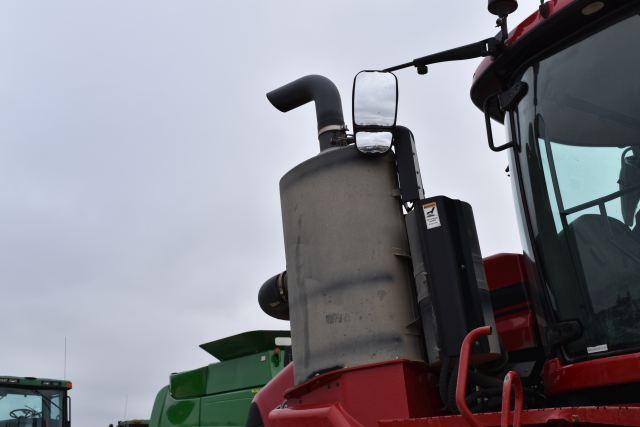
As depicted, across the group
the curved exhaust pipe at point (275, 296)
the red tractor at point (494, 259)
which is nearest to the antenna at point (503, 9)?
the red tractor at point (494, 259)

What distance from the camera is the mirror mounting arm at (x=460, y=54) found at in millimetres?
2666

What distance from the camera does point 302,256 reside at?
2947 mm

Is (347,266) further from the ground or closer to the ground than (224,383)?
closer to the ground

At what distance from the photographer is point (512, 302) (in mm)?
2928

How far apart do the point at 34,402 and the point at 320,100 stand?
28.7 ft

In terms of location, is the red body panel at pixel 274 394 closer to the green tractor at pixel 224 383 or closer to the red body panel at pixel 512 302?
the red body panel at pixel 512 302

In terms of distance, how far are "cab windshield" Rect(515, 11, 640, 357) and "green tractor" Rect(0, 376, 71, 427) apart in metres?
9.35

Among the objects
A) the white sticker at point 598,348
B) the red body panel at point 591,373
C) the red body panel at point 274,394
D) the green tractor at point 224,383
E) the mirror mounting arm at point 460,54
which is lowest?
the red body panel at point 591,373

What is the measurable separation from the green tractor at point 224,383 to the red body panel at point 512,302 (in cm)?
533

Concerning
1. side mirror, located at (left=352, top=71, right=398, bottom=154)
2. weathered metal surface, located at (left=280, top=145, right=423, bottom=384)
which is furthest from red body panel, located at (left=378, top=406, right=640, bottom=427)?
side mirror, located at (left=352, top=71, right=398, bottom=154)

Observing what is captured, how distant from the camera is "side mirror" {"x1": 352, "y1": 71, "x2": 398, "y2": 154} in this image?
9.21 feet

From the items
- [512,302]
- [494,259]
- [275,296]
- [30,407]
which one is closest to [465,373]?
[512,302]

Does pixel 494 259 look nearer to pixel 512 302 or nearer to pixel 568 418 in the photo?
pixel 512 302

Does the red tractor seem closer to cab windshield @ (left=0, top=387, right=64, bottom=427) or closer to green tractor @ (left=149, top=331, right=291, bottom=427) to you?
green tractor @ (left=149, top=331, right=291, bottom=427)
